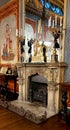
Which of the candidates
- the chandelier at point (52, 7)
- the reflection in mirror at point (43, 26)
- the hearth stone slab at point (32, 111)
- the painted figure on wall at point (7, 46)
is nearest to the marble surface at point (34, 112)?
the hearth stone slab at point (32, 111)

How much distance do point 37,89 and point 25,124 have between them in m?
1.23

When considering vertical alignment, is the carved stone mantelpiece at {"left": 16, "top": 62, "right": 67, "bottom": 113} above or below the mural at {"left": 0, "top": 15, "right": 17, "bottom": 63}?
below

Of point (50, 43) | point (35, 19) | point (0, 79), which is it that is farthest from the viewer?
point (0, 79)

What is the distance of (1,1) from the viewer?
5574 mm

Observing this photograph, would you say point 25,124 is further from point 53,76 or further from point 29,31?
point 29,31

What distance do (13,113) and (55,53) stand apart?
1.70 metres

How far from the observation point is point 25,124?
2.71m

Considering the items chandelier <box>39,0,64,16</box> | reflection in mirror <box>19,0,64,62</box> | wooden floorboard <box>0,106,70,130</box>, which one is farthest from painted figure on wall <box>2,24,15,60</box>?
wooden floorboard <box>0,106,70,130</box>

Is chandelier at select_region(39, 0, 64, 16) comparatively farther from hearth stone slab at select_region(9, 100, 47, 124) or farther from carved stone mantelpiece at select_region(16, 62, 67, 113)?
hearth stone slab at select_region(9, 100, 47, 124)

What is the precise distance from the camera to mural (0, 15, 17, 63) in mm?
4752

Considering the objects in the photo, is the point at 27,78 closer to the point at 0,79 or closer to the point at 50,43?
the point at 50,43

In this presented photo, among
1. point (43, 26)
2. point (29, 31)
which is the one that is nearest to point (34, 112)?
point (43, 26)

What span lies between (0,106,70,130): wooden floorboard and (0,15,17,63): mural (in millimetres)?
2172

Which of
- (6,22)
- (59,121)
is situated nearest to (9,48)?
(6,22)
